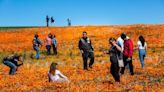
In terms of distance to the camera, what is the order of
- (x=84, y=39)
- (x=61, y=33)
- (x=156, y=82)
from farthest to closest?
1. (x=61, y=33)
2. (x=84, y=39)
3. (x=156, y=82)

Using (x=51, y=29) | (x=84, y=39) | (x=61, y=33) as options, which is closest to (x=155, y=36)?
(x=61, y=33)

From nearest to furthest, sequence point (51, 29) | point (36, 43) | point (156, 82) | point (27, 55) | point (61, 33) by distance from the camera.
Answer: point (156, 82)
point (36, 43)
point (27, 55)
point (61, 33)
point (51, 29)

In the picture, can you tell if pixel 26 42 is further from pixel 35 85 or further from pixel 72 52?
pixel 35 85

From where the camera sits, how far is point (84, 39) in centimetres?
2769

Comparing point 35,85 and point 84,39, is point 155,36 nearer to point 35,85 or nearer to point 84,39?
point 84,39

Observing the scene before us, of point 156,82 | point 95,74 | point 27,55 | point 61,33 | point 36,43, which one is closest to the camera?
point 156,82

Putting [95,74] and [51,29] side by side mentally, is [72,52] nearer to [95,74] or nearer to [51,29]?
[95,74]

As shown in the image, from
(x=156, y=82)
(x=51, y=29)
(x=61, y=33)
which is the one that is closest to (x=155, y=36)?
Result: (x=61, y=33)

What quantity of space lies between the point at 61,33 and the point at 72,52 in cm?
2242

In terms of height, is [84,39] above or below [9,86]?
above

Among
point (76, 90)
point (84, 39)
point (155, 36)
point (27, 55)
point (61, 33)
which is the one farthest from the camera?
point (61, 33)

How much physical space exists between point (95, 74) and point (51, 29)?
50177mm

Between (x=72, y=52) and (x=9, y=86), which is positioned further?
(x=72, y=52)

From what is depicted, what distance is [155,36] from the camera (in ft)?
198
